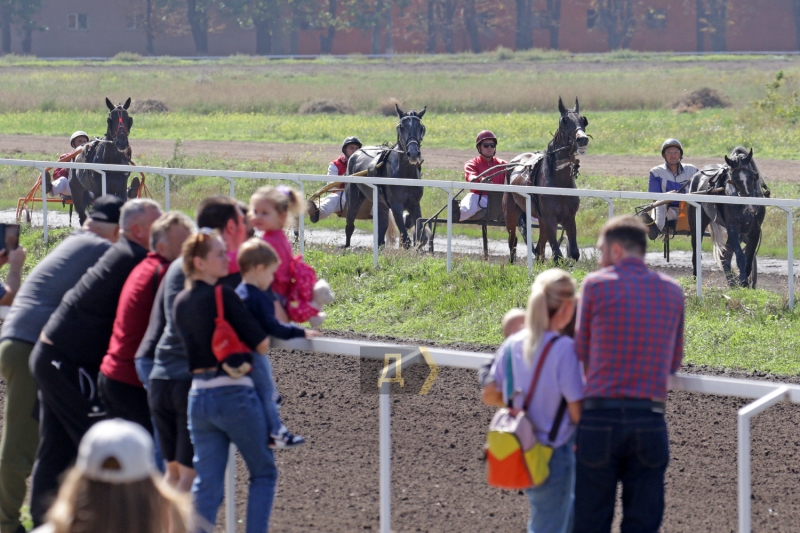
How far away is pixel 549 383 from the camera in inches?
154

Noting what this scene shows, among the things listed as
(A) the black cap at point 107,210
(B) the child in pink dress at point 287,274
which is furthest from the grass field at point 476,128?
(A) the black cap at point 107,210

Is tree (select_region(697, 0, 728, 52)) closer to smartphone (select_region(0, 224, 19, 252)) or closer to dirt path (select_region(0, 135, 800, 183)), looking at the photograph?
dirt path (select_region(0, 135, 800, 183))

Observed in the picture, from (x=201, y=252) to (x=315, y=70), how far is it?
4667 centimetres

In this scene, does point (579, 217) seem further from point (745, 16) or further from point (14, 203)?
point (745, 16)

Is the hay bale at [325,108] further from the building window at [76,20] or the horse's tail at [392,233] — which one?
the building window at [76,20]

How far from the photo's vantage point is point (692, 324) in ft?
32.3

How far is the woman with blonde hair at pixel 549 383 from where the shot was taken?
388 centimetres

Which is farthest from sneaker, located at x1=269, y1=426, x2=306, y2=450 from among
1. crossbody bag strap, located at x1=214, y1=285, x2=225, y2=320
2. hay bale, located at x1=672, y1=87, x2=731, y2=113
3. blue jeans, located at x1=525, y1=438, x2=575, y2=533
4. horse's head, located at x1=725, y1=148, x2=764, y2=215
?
hay bale, located at x1=672, y1=87, x2=731, y2=113

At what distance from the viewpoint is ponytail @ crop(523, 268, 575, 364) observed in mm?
3854

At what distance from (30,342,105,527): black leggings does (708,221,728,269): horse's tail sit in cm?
709

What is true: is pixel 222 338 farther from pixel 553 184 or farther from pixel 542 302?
pixel 553 184

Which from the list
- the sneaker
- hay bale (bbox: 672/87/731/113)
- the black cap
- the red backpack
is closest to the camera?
the red backpack

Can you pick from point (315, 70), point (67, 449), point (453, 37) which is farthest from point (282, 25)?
point (67, 449)

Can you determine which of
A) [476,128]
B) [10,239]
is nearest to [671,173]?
[10,239]
